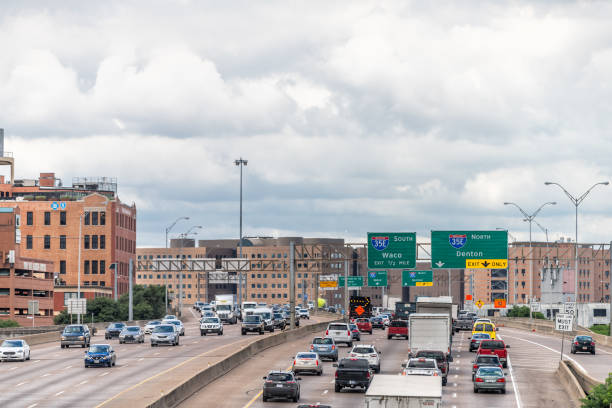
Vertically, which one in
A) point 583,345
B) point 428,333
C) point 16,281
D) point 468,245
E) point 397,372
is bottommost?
point 583,345

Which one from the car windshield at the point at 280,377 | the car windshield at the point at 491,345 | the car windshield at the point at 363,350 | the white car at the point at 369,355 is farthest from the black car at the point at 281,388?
the car windshield at the point at 491,345

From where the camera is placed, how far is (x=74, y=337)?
75.1m

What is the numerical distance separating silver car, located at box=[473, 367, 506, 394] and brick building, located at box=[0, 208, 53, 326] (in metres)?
88.5

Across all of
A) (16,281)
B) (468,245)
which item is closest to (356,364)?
(468,245)

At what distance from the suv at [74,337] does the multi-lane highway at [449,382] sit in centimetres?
1439

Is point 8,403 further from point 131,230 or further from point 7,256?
point 131,230

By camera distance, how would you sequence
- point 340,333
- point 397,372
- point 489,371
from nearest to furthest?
point 489,371
point 397,372
point 340,333

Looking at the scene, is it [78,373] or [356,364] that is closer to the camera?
[356,364]

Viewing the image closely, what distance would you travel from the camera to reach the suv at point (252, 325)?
9050 centimetres

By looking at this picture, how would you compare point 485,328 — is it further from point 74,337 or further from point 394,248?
point 74,337

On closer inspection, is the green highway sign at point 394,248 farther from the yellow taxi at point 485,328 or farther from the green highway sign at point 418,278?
the green highway sign at point 418,278

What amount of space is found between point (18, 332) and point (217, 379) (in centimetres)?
3864

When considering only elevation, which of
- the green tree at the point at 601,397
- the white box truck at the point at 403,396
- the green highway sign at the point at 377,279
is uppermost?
the green highway sign at the point at 377,279

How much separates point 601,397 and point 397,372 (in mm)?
23980
